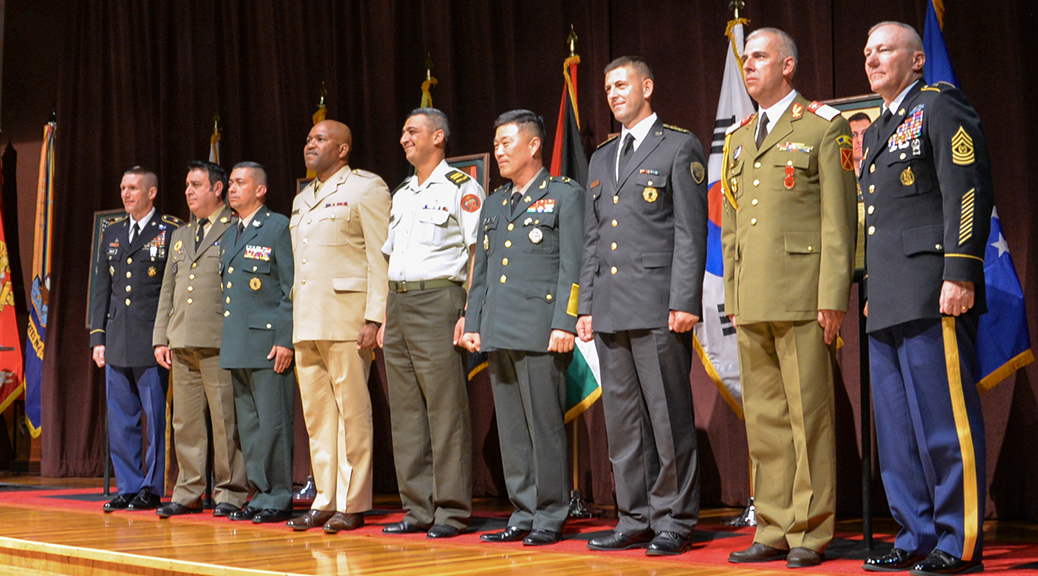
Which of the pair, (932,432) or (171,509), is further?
(171,509)

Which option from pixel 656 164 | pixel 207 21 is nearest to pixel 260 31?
pixel 207 21

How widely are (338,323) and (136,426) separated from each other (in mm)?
1669

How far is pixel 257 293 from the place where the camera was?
167 inches

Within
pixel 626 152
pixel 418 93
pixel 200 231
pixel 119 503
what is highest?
pixel 418 93

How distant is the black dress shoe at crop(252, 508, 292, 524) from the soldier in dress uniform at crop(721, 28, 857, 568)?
211cm

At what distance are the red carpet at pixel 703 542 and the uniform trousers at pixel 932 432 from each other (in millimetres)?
174


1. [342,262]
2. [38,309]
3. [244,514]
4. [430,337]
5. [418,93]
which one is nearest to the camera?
[430,337]

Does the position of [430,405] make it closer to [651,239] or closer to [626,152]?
[651,239]

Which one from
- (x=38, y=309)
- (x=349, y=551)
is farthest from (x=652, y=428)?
(x=38, y=309)

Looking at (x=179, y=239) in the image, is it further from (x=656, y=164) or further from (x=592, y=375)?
(x=656, y=164)

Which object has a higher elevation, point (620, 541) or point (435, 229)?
point (435, 229)

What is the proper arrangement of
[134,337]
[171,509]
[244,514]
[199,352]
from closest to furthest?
[244,514] < [171,509] < [199,352] < [134,337]

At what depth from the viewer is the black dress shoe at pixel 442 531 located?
11.5ft

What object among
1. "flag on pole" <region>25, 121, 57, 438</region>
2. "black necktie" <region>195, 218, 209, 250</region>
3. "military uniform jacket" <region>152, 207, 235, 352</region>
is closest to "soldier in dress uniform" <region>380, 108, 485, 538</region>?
"military uniform jacket" <region>152, 207, 235, 352</region>
